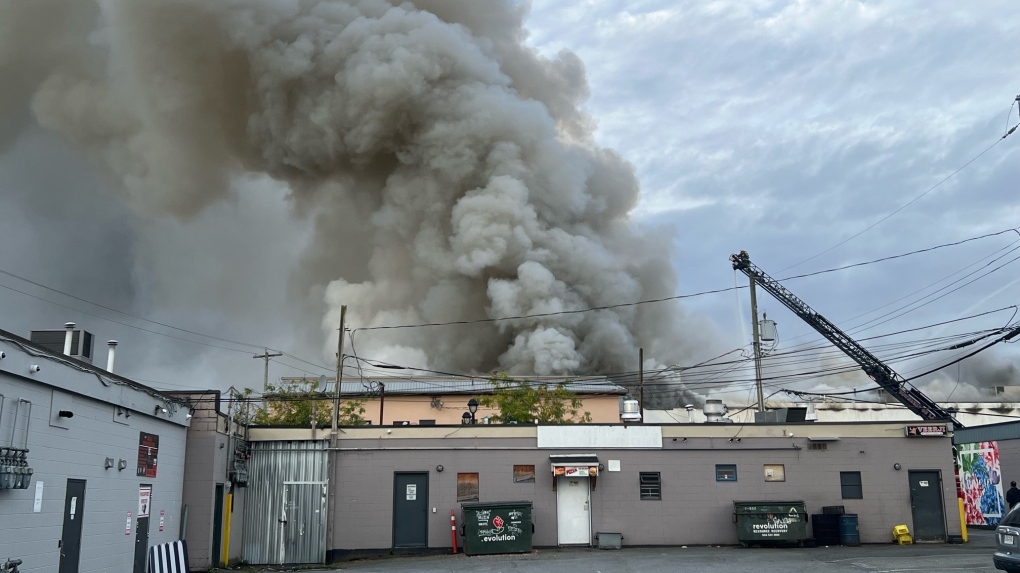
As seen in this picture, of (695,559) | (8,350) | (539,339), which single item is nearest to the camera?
(8,350)

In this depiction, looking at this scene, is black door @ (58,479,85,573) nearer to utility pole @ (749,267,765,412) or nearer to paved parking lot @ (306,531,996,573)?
paved parking lot @ (306,531,996,573)

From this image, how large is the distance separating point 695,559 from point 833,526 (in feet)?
16.8

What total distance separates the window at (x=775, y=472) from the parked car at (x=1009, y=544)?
27.4ft

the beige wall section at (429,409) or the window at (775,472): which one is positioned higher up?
the beige wall section at (429,409)

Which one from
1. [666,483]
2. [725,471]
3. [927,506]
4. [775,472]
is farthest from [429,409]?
[927,506]

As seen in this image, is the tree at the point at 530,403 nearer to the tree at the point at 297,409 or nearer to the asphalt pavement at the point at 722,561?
the tree at the point at 297,409

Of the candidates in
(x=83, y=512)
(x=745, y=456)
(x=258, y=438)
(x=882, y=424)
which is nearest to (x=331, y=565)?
(x=258, y=438)

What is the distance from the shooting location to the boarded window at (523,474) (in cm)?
2155

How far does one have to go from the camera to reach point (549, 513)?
2130 centimetres

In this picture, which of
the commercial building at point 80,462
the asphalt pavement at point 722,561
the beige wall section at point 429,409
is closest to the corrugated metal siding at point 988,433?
the asphalt pavement at point 722,561

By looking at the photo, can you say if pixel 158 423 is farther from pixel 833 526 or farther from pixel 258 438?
pixel 833 526

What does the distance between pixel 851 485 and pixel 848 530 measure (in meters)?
1.48

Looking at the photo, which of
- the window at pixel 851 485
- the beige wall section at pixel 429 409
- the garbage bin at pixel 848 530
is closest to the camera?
the garbage bin at pixel 848 530

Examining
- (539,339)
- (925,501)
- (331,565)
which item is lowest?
(331,565)
